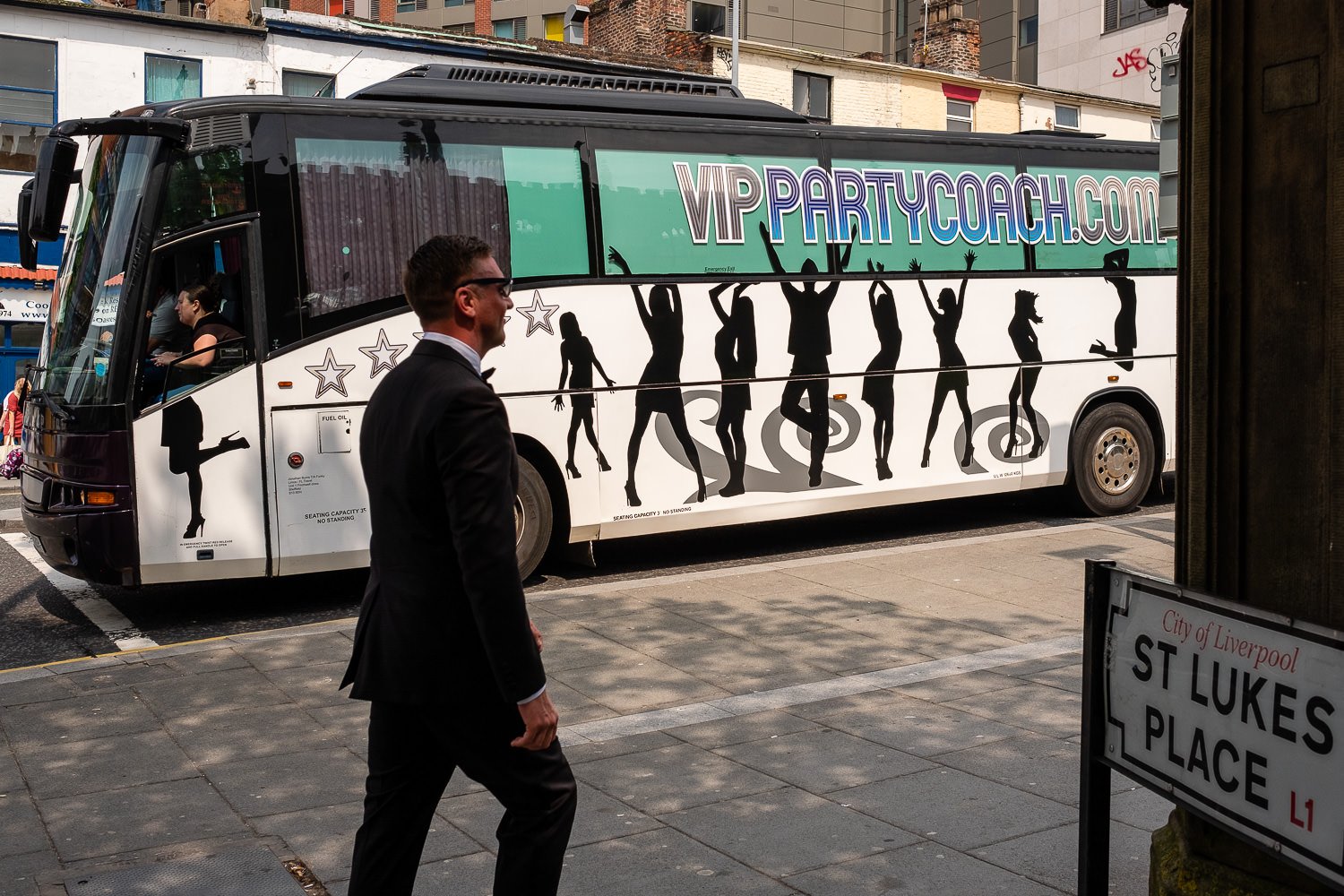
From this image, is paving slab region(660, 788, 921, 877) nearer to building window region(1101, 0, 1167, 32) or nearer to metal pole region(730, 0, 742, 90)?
metal pole region(730, 0, 742, 90)

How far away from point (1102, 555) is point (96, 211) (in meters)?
7.55

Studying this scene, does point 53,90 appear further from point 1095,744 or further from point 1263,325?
point 1263,325

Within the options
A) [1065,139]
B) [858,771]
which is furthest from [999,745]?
[1065,139]

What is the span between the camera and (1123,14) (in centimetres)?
4538

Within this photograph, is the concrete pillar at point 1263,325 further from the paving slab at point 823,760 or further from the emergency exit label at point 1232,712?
the paving slab at point 823,760

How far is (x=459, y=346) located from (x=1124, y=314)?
10057mm

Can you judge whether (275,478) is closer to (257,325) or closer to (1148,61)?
(257,325)

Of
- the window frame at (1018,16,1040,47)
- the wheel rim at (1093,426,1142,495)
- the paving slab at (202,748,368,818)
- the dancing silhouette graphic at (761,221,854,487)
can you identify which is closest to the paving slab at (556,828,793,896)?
the paving slab at (202,748,368,818)

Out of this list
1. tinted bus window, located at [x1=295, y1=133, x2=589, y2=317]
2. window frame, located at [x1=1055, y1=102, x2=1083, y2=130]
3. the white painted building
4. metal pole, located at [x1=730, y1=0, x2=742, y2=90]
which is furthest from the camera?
the white painted building

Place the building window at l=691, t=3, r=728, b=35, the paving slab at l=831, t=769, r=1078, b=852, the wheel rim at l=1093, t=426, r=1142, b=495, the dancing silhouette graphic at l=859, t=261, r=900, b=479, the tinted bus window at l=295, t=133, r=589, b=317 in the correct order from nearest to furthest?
the paving slab at l=831, t=769, r=1078, b=852 < the tinted bus window at l=295, t=133, r=589, b=317 < the dancing silhouette graphic at l=859, t=261, r=900, b=479 < the wheel rim at l=1093, t=426, r=1142, b=495 < the building window at l=691, t=3, r=728, b=35

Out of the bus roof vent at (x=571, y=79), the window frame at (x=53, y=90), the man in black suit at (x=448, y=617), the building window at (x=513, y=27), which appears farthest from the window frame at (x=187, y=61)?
the building window at (x=513, y=27)

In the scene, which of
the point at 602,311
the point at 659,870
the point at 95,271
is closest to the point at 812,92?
the point at 602,311

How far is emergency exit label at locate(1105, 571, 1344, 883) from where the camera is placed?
93.4 inches

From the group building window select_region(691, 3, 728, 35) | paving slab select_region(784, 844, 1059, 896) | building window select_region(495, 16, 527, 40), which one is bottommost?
paving slab select_region(784, 844, 1059, 896)
